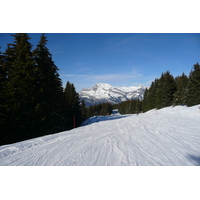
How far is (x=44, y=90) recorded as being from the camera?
988cm

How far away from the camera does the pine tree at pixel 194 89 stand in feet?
73.3

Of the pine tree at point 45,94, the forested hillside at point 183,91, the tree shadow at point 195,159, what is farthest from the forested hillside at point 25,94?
the forested hillside at point 183,91

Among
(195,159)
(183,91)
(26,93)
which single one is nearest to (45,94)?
(26,93)

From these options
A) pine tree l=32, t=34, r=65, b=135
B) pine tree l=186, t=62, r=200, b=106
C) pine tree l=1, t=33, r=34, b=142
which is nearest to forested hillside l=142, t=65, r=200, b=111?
pine tree l=186, t=62, r=200, b=106

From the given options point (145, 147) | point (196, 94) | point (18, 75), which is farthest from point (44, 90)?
point (196, 94)

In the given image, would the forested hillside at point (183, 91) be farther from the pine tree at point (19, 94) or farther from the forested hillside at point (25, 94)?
the pine tree at point (19, 94)

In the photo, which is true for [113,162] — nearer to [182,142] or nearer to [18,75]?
[182,142]

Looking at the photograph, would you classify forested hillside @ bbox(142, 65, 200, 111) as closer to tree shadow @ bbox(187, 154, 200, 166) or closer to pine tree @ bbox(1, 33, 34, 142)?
tree shadow @ bbox(187, 154, 200, 166)

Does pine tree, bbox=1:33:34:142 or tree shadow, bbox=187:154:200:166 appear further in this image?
pine tree, bbox=1:33:34:142

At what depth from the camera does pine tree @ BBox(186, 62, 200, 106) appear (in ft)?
73.3

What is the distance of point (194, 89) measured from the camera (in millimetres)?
23203

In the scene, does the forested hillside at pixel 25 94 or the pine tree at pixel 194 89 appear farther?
the pine tree at pixel 194 89

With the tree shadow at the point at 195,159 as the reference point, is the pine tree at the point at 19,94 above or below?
above

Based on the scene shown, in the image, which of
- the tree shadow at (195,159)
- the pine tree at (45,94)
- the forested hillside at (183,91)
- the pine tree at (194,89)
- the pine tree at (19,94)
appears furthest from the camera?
the forested hillside at (183,91)
